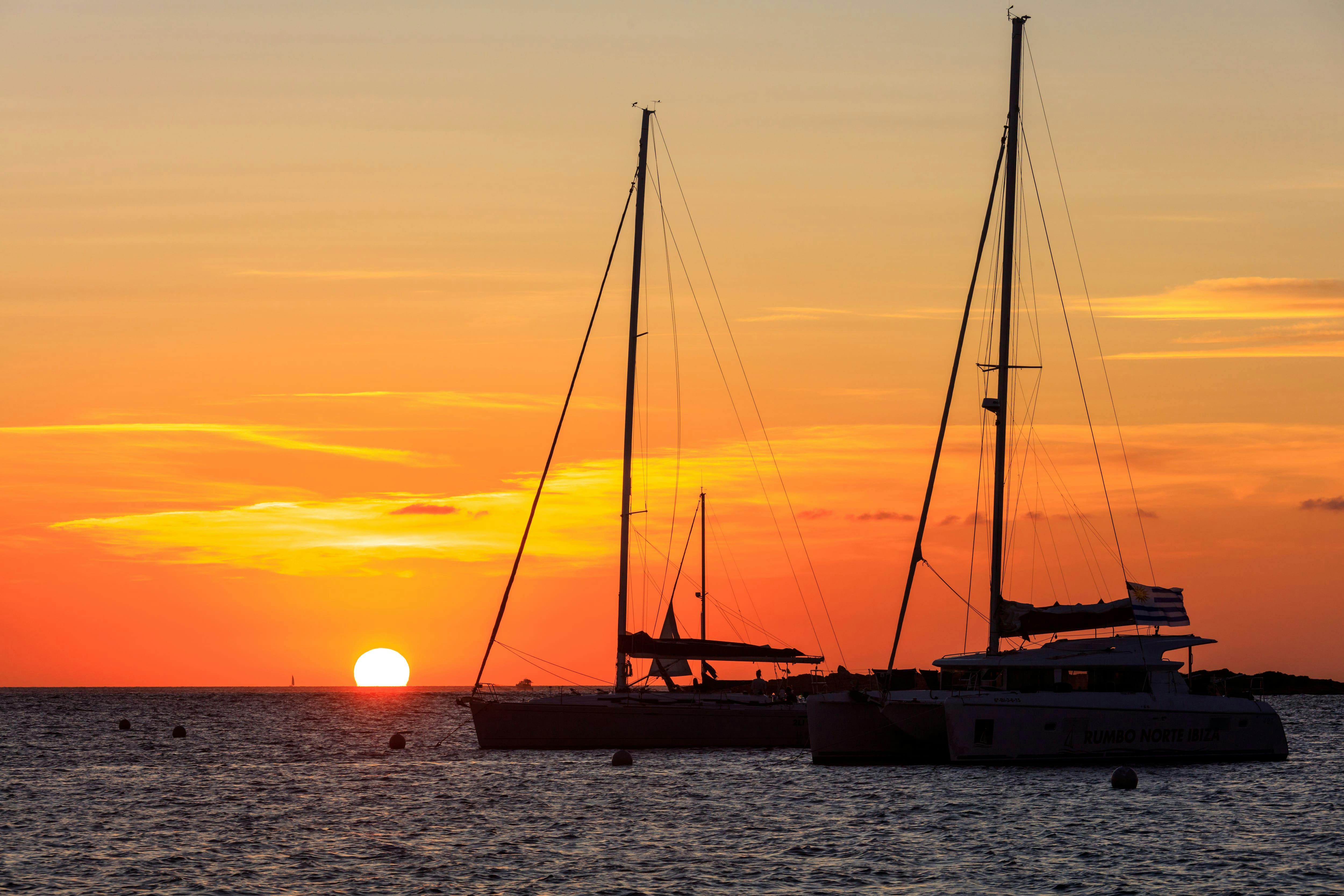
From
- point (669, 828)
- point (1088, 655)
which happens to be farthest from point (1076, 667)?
point (669, 828)

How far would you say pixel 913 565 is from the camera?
47.2 meters

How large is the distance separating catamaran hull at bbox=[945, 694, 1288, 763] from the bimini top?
1.02 metres

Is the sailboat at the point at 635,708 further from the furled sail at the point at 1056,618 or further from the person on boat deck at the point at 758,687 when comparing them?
the furled sail at the point at 1056,618

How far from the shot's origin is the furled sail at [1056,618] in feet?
153

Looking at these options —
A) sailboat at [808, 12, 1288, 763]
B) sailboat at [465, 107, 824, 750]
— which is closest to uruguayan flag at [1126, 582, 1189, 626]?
sailboat at [808, 12, 1288, 763]

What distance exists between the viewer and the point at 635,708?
5522 centimetres

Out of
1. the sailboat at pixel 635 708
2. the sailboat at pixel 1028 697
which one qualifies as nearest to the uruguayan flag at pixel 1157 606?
the sailboat at pixel 1028 697

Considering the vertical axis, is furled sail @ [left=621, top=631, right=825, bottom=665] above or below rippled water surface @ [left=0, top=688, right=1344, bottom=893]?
above

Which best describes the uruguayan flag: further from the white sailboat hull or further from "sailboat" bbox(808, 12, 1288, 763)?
the white sailboat hull

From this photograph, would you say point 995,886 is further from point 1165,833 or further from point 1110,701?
point 1110,701

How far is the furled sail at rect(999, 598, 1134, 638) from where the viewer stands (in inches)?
1842

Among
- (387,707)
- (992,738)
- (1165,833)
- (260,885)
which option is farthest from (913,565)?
(387,707)

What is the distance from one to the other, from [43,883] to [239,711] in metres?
137

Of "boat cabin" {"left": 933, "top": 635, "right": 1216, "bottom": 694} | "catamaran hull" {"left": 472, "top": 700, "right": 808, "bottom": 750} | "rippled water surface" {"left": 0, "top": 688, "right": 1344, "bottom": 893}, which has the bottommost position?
"rippled water surface" {"left": 0, "top": 688, "right": 1344, "bottom": 893}
